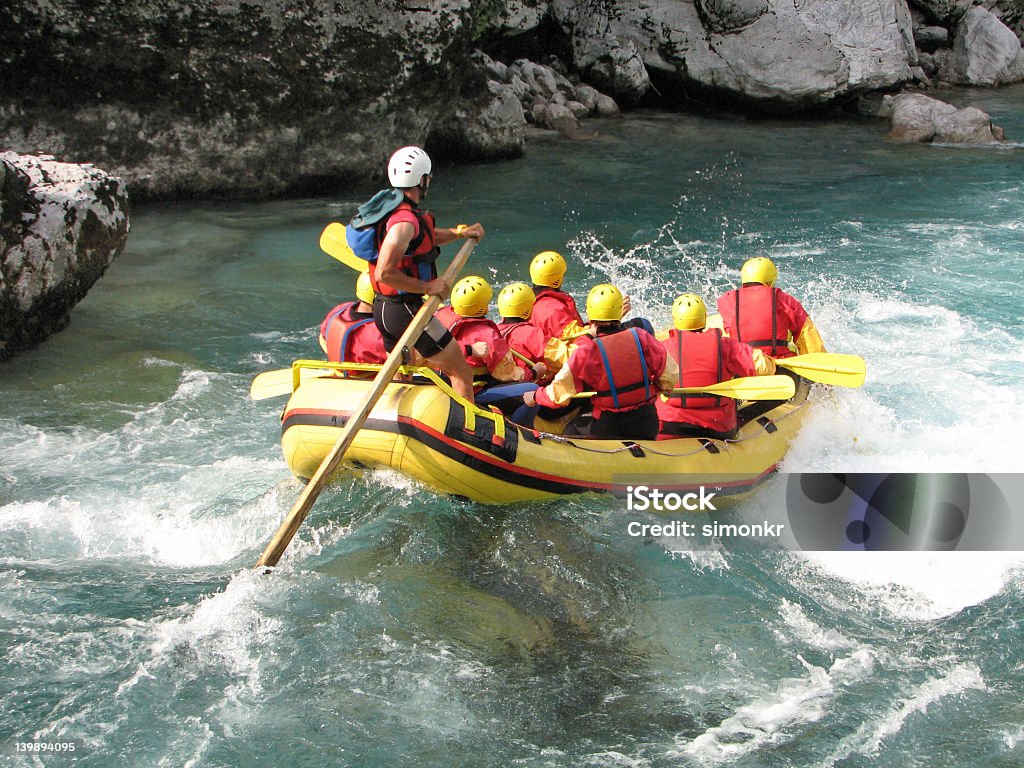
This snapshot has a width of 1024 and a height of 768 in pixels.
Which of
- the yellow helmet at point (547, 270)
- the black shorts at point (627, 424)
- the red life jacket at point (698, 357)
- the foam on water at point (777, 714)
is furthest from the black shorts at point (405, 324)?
the foam on water at point (777, 714)

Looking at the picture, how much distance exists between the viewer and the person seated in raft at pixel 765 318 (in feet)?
21.4

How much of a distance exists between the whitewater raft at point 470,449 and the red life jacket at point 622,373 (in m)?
0.28

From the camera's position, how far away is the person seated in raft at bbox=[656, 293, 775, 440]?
5867 mm

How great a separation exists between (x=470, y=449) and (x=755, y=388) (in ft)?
5.48

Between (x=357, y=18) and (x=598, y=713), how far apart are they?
951cm

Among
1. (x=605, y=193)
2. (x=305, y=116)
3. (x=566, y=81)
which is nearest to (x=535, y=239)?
(x=605, y=193)

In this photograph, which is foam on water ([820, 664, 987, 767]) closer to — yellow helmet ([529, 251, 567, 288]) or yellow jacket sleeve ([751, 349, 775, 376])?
yellow jacket sleeve ([751, 349, 775, 376])

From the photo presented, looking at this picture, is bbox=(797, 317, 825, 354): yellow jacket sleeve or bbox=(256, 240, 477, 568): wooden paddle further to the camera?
bbox=(797, 317, 825, 354): yellow jacket sleeve

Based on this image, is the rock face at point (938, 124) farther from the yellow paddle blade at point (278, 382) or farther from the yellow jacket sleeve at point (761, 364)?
the yellow paddle blade at point (278, 382)

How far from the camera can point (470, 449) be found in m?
5.32

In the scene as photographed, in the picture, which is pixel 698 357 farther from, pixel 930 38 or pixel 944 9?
pixel 944 9

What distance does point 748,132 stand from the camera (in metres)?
16.0

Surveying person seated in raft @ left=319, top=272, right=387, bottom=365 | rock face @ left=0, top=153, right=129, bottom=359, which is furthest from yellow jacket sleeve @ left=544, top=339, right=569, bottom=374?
rock face @ left=0, top=153, right=129, bottom=359

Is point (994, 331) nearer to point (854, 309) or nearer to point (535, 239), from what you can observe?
point (854, 309)
